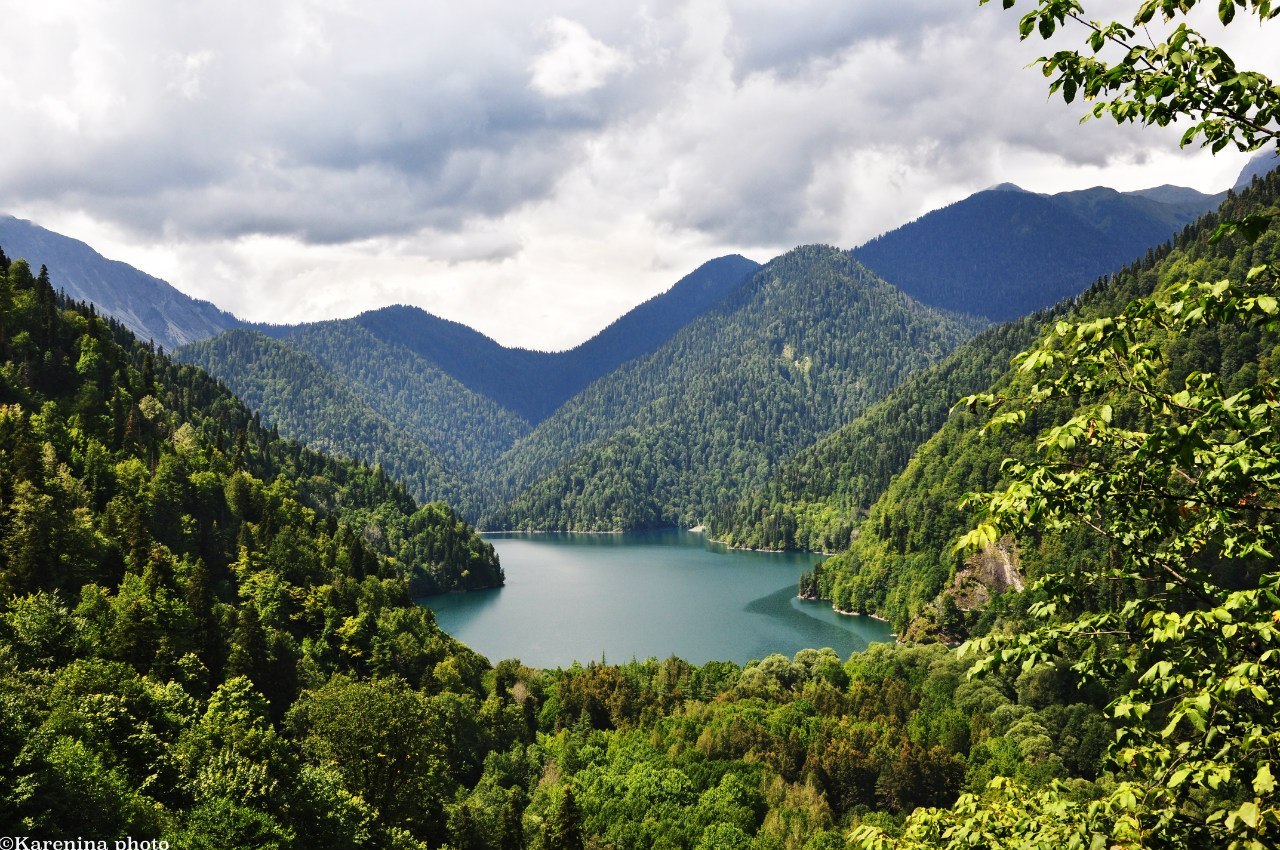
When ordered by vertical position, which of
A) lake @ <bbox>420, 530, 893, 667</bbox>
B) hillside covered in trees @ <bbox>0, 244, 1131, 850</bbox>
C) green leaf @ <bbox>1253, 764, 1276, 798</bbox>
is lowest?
lake @ <bbox>420, 530, 893, 667</bbox>

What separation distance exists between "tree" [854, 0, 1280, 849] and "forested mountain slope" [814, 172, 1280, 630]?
4856 inches

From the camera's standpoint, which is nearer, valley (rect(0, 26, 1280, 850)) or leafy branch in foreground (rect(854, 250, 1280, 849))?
leafy branch in foreground (rect(854, 250, 1280, 849))

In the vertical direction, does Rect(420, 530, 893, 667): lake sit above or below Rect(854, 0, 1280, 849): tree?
below

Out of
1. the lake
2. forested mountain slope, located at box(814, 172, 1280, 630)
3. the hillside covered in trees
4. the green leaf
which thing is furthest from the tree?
forested mountain slope, located at box(814, 172, 1280, 630)

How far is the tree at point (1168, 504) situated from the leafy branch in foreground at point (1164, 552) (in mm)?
28

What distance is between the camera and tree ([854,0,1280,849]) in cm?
761

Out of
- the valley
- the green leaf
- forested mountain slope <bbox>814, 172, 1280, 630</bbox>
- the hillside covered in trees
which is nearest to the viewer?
the green leaf

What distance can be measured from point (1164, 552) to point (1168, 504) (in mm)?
1636

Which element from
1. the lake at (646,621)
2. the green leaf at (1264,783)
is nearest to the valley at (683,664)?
the green leaf at (1264,783)

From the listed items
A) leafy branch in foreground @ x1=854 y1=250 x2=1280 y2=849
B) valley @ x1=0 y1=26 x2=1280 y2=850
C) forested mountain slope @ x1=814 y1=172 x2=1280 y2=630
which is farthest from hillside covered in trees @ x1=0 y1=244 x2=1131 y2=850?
forested mountain slope @ x1=814 y1=172 x2=1280 y2=630

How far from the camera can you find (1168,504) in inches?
346

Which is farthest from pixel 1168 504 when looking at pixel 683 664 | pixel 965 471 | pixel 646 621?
pixel 965 471

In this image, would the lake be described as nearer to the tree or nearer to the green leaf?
the tree

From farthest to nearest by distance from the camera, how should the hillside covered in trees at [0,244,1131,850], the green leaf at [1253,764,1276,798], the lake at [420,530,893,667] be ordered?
the lake at [420,530,893,667]
the hillside covered in trees at [0,244,1131,850]
the green leaf at [1253,764,1276,798]
